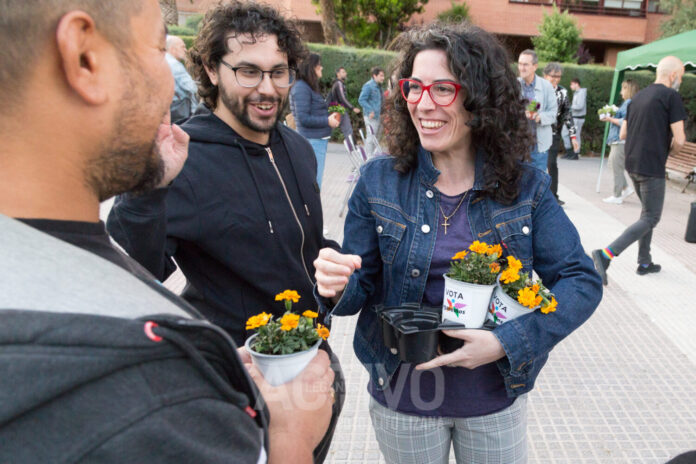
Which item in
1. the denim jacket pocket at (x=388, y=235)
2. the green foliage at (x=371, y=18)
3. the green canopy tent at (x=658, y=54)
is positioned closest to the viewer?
the denim jacket pocket at (x=388, y=235)

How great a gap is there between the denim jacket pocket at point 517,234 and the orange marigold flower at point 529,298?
19cm

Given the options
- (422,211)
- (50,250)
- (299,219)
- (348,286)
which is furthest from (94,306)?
(299,219)

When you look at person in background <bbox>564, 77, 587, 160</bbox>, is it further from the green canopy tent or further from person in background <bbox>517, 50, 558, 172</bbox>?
person in background <bbox>517, 50, 558, 172</bbox>

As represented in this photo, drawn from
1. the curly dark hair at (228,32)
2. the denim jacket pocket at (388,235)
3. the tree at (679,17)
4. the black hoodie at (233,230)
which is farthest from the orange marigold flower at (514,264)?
the tree at (679,17)

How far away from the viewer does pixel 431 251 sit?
1671 mm

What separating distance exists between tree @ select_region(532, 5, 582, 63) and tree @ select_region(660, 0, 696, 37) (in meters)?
5.02

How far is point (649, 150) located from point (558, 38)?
21.4 m

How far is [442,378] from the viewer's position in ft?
5.45

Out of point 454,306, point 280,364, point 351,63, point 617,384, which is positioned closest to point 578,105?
point 351,63

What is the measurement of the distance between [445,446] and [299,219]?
0.99m

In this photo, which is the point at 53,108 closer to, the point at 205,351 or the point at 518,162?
the point at 205,351

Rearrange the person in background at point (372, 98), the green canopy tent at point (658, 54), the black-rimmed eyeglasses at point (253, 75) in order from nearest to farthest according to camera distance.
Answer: the black-rimmed eyeglasses at point (253, 75), the green canopy tent at point (658, 54), the person in background at point (372, 98)

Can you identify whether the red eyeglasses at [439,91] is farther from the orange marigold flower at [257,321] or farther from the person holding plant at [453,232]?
the orange marigold flower at [257,321]

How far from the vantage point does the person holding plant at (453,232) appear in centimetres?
163
